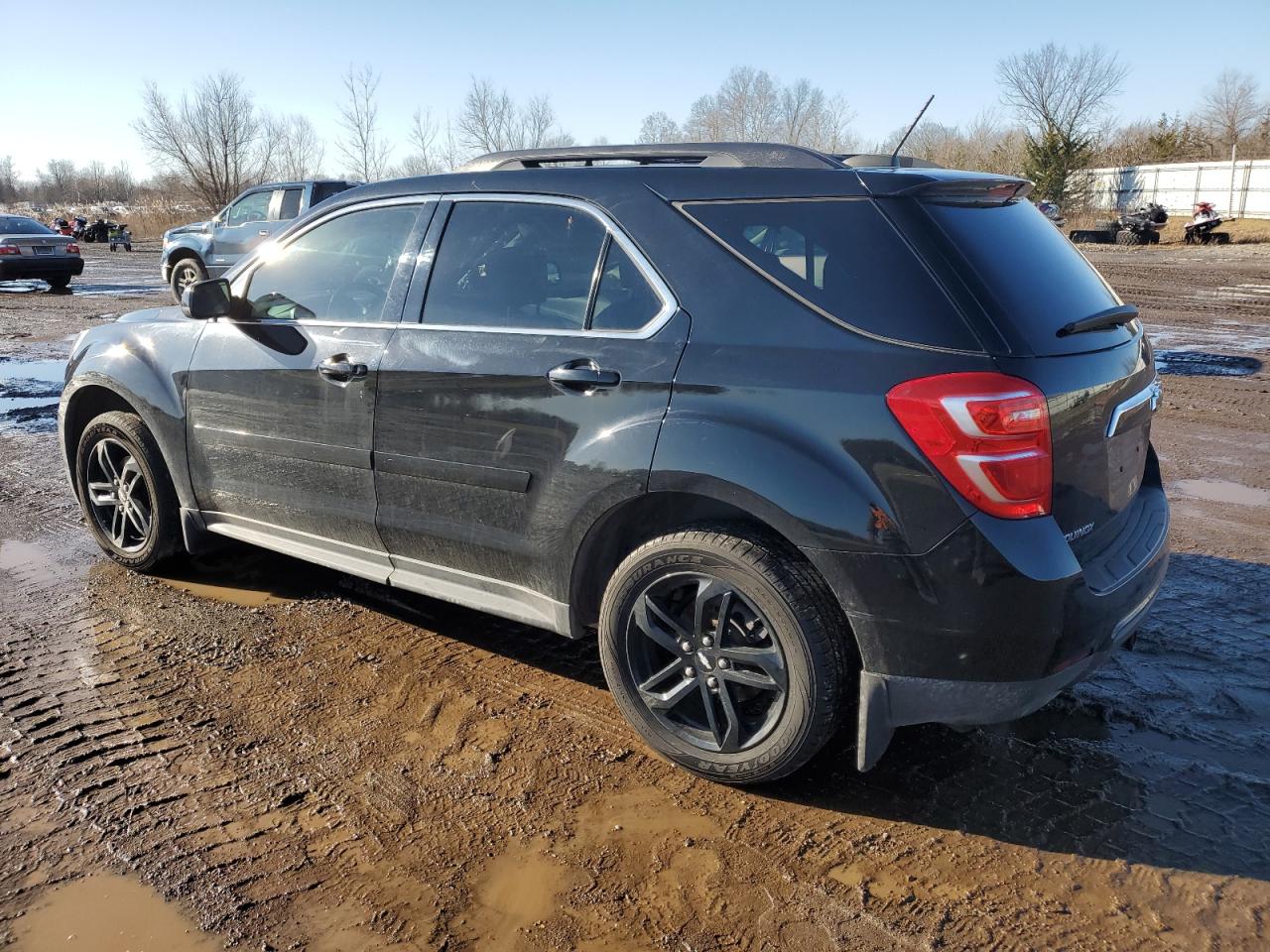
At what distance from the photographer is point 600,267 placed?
125 inches

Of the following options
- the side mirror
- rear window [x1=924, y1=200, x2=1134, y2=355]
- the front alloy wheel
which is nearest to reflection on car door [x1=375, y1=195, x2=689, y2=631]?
rear window [x1=924, y1=200, x2=1134, y2=355]

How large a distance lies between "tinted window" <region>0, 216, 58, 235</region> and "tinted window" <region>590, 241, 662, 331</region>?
75.6ft

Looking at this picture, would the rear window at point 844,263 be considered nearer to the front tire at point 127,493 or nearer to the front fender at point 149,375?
the front fender at point 149,375

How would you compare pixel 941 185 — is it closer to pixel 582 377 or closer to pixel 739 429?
pixel 739 429

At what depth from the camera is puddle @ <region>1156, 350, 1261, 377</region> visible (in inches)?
384

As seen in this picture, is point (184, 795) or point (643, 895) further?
point (184, 795)

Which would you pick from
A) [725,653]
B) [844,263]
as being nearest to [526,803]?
[725,653]

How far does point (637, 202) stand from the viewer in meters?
3.11

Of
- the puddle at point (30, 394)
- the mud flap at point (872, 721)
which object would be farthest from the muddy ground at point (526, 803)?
the puddle at point (30, 394)

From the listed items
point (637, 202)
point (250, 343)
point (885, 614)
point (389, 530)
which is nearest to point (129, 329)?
point (250, 343)

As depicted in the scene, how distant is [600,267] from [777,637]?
51.7 inches

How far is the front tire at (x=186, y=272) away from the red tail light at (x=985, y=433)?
59.7 ft

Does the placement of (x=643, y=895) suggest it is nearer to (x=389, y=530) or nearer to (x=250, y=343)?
(x=389, y=530)

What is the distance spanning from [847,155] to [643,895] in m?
2.45
